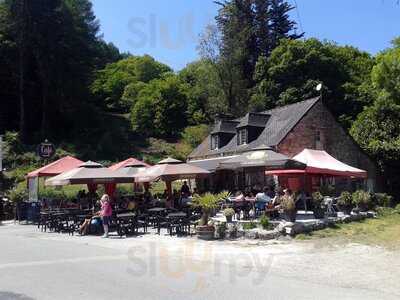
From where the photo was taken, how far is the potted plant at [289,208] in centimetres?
1866

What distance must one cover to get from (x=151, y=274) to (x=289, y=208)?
322 inches

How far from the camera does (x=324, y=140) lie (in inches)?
1467

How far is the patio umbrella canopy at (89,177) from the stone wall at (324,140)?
13735 mm

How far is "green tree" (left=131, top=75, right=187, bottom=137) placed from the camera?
69.4 metres

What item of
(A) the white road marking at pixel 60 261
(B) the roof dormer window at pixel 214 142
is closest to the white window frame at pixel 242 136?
(B) the roof dormer window at pixel 214 142

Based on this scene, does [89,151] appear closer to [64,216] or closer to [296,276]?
[64,216]

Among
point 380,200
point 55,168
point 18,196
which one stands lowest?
point 380,200

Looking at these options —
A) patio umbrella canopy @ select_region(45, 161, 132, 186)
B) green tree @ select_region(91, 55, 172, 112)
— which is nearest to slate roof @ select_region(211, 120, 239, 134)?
patio umbrella canopy @ select_region(45, 161, 132, 186)

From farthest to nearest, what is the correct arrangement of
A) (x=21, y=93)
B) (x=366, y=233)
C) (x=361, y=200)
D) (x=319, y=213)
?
(x=21, y=93), (x=361, y=200), (x=319, y=213), (x=366, y=233)

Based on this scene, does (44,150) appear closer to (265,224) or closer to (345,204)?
(345,204)

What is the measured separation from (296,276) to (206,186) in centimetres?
3021

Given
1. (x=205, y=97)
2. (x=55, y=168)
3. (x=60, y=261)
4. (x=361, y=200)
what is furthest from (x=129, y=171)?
(x=205, y=97)

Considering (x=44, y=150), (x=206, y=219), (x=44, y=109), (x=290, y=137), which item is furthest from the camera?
(x=44, y=109)

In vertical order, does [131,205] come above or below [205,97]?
below
